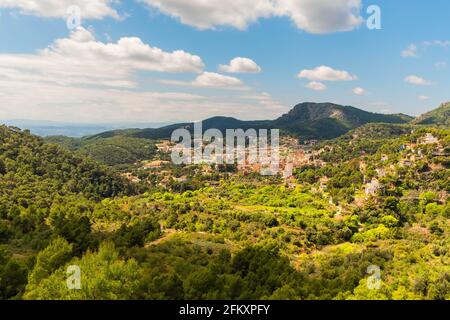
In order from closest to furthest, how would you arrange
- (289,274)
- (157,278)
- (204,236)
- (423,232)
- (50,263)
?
(157,278) → (50,263) → (289,274) → (204,236) → (423,232)

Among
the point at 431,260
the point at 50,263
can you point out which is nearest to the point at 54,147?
the point at 50,263

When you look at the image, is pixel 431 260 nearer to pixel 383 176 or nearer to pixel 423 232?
pixel 423 232

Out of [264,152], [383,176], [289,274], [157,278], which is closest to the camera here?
[157,278]

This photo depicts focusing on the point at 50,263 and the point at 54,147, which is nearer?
the point at 50,263

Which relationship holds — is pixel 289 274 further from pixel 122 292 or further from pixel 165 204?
pixel 165 204
